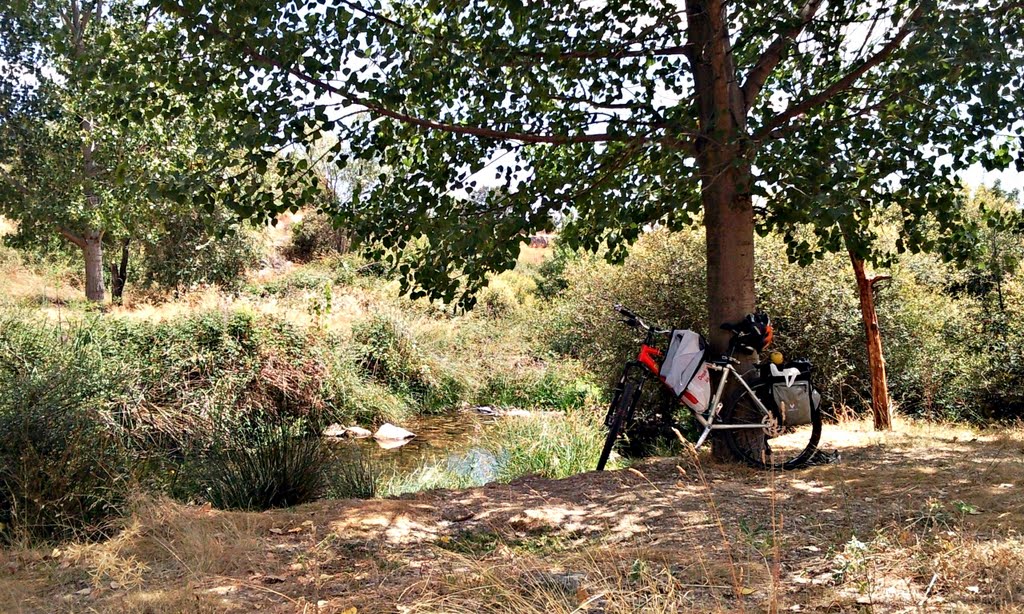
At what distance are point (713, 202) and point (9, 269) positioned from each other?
27993mm

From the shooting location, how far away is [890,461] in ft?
21.5

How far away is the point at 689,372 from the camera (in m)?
6.44

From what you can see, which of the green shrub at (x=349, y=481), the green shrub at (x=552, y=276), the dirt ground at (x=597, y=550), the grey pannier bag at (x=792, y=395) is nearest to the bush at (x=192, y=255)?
the green shrub at (x=552, y=276)

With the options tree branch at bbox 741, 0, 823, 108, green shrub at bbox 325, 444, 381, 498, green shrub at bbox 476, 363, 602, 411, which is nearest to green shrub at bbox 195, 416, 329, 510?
green shrub at bbox 325, 444, 381, 498

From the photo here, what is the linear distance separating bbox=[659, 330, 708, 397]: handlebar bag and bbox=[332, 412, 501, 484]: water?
3316 mm

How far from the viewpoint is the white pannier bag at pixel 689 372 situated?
642cm

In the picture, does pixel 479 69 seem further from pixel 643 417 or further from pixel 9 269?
pixel 9 269

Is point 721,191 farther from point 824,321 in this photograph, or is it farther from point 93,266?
point 93,266

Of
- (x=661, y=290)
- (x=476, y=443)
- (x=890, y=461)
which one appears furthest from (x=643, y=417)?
(x=890, y=461)

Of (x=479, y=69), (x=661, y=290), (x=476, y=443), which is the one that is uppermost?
(x=479, y=69)

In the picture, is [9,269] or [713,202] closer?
[713,202]

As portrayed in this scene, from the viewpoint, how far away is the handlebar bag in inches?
253

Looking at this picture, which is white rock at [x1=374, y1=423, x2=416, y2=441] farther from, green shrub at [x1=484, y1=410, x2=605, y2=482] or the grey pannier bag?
the grey pannier bag

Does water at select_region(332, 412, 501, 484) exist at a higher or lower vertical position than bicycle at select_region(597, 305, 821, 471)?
lower
